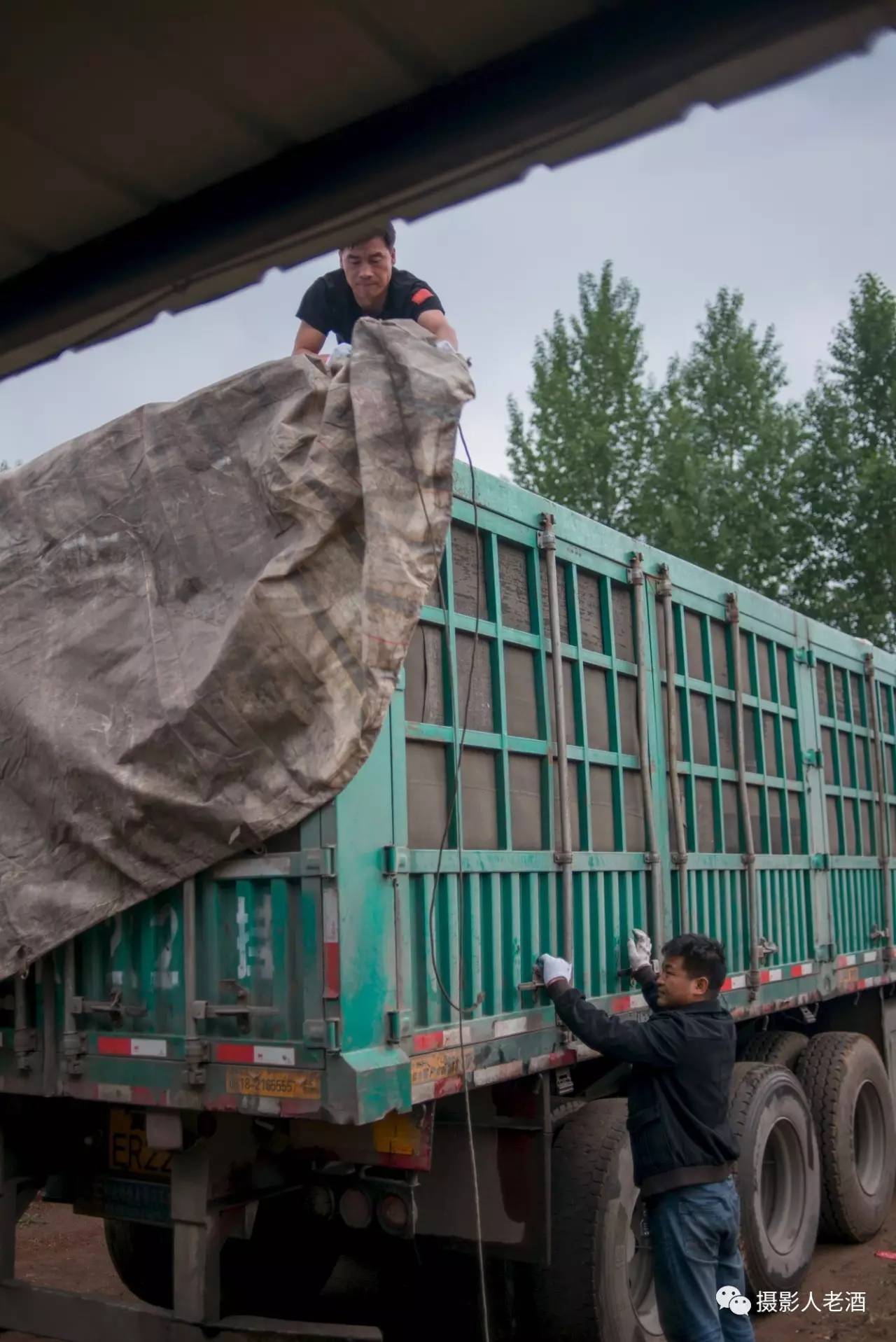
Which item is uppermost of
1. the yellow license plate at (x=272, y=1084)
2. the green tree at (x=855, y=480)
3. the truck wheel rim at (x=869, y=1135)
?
the green tree at (x=855, y=480)

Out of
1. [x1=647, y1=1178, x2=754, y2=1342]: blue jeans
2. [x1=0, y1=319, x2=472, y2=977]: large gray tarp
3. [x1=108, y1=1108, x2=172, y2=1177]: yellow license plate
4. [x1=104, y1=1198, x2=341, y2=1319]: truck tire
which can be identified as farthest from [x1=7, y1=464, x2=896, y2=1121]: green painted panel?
[x1=104, y1=1198, x2=341, y2=1319]: truck tire

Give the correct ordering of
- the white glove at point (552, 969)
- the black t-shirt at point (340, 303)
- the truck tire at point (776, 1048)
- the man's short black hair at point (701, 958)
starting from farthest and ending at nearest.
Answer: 1. the truck tire at point (776, 1048)
2. the black t-shirt at point (340, 303)
3. the white glove at point (552, 969)
4. the man's short black hair at point (701, 958)

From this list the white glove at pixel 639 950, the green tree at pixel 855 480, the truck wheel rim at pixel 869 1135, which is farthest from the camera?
the green tree at pixel 855 480

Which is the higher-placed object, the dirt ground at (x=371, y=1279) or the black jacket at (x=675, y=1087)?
the black jacket at (x=675, y=1087)

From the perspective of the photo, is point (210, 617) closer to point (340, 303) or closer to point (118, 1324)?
point (340, 303)

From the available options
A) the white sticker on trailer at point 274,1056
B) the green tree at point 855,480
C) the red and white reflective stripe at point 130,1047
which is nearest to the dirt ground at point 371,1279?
the red and white reflective stripe at point 130,1047

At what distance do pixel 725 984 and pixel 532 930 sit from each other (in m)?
1.79

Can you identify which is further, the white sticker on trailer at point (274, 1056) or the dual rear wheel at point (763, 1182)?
the dual rear wheel at point (763, 1182)

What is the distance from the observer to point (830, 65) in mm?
1327

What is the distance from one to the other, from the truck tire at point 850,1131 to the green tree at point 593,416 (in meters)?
19.1

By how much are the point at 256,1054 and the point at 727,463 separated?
2349cm

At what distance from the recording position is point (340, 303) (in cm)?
502

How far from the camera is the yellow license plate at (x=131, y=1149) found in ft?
14.3

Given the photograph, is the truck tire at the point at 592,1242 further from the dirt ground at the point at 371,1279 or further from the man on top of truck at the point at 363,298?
the man on top of truck at the point at 363,298
